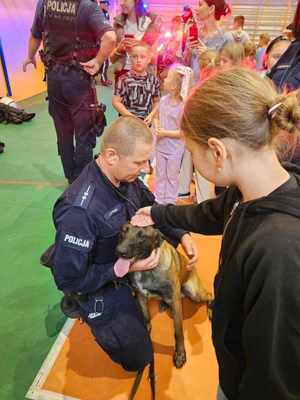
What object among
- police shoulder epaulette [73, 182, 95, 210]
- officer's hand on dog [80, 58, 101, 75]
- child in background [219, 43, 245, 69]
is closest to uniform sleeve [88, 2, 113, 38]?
officer's hand on dog [80, 58, 101, 75]

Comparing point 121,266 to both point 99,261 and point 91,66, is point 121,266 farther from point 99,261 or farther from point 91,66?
point 91,66

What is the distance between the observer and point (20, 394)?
1.94 meters

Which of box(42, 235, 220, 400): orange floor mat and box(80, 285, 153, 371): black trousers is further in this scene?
box(42, 235, 220, 400): orange floor mat

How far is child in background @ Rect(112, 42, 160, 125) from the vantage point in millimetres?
3572

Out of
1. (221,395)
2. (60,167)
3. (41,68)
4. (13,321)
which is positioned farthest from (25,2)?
(221,395)

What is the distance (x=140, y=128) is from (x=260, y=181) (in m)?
0.84

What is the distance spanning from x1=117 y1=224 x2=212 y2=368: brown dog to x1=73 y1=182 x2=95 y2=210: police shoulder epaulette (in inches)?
9.1

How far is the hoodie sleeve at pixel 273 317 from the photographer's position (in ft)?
2.81

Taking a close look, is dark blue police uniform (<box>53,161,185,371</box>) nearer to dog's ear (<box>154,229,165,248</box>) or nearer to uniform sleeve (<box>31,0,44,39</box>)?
dog's ear (<box>154,229,165,248</box>)

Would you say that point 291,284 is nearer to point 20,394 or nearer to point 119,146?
point 119,146

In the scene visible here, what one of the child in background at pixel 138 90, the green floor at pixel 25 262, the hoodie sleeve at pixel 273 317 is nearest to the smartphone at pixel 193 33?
the child in background at pixel 138 90

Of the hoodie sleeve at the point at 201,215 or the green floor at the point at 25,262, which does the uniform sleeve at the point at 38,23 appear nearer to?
the green floor at the point at 25,262

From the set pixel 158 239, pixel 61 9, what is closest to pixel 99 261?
pixel 158 239

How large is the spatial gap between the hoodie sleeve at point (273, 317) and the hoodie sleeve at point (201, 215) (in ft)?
1.56
